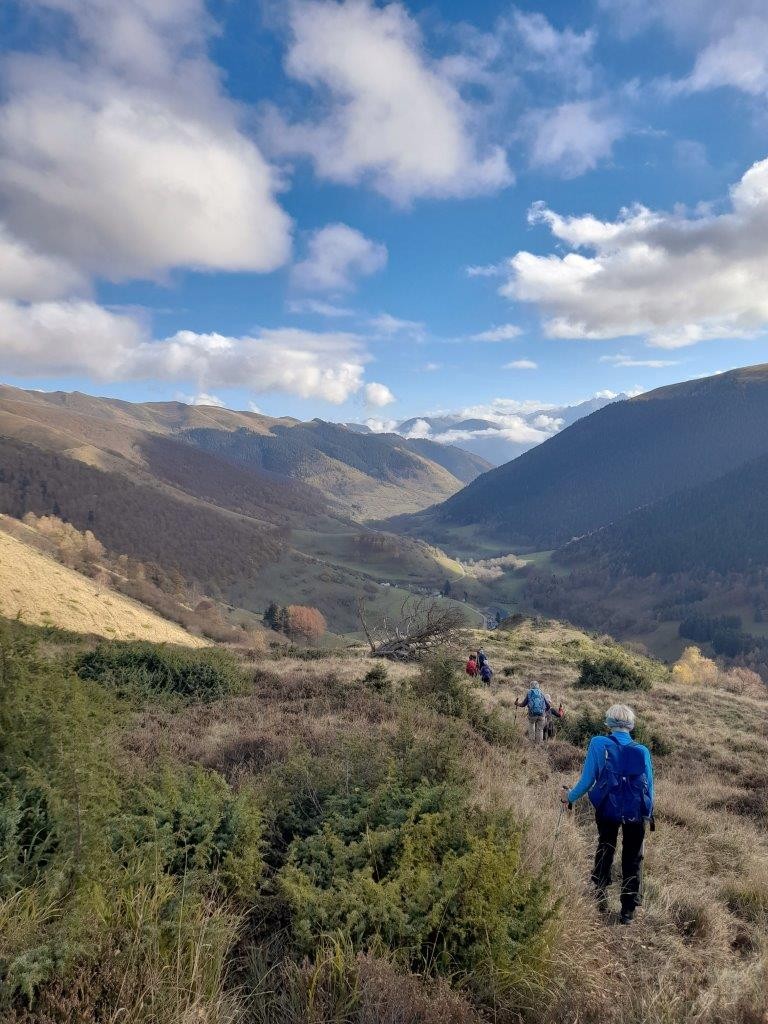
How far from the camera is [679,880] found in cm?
586

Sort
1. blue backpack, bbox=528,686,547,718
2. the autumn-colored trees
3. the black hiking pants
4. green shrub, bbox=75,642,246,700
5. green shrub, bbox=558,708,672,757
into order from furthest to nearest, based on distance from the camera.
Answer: the autumn-colored trees → green shrub, bbox=75,642,246,700 → green shrub, bbox=558,708,672,757 → blue backpack, bbox=528,686,547,718 → the black hiking pants

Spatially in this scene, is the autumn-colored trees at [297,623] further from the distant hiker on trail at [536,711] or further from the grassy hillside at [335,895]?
the grassy hillside at [335,895]

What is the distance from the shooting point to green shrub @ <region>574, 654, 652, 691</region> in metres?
24.6

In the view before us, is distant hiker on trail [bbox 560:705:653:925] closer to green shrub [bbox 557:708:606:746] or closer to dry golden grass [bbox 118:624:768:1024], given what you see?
dry golden grass [bbox 118:624:768:1024]

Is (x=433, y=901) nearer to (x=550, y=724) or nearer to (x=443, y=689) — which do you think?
(x=443, y=689)

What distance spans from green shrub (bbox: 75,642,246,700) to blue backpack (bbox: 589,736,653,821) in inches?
481

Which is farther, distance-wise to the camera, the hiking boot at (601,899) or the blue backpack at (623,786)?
the blue backpack at (623,786)

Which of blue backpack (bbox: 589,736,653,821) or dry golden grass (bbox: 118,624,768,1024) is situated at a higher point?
blue backpack (bbox: 589,736,653,821)

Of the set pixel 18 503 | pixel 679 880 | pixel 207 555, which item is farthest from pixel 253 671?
pixel 18 503

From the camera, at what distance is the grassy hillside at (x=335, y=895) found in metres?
3.06

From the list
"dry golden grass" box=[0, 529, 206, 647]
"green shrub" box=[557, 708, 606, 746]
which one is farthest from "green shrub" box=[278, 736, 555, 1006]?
"dry golden grass" box=[0, 529, 206, 647]

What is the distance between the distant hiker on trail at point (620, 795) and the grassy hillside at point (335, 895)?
0.85 feet

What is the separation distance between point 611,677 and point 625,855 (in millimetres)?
21810

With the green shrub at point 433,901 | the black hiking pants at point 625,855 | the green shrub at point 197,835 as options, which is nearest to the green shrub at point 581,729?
the black hiking pants at point 625,855
